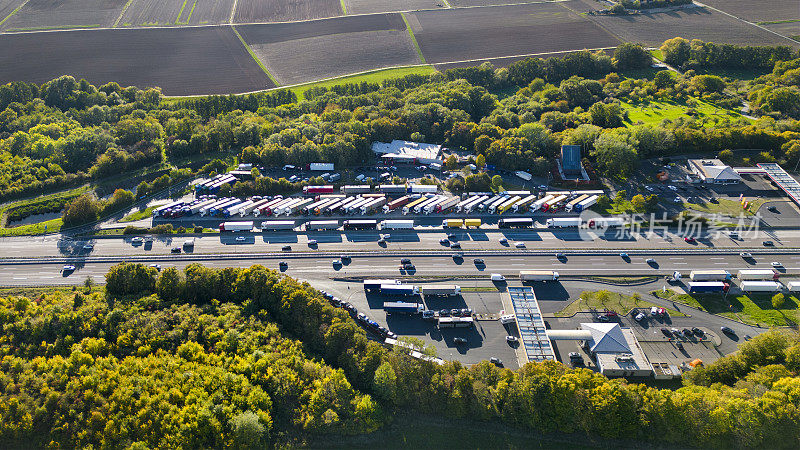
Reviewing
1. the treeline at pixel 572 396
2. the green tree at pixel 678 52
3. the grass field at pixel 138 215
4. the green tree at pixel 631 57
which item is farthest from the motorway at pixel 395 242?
the green tree at pixel 678 52

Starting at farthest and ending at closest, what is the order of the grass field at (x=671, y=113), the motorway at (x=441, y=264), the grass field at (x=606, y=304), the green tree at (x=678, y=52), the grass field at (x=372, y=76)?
the green tree at (x=678, y=52) < the grass field at (x=372, y=76) < the grass field at (x=671, y=113) < the motorway at (x=441, y=264) < the grass field at (x=606, y=304)

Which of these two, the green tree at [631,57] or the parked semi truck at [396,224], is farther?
the green tree at [631,57]

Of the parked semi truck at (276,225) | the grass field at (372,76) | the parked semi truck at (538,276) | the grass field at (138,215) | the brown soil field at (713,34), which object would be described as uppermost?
the grass field at (372,76)

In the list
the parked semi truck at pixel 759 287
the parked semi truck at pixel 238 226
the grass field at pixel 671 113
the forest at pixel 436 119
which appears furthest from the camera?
the grass field at pixel 671 113

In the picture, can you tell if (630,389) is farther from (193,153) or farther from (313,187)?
(193,153)

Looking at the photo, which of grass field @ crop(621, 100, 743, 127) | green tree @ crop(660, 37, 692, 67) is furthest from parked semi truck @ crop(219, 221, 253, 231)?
green tree @ crop(660, 37, 692, 67)

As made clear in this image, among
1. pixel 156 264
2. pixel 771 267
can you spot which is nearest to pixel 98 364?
pixel 156 264

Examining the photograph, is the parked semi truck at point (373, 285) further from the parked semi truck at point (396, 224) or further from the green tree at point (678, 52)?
the green tree at point (678, 52)
